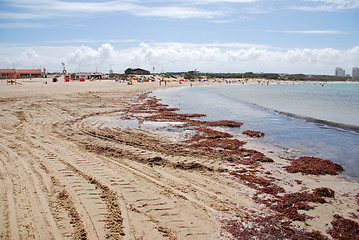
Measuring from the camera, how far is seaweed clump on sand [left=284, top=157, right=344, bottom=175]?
7.70m

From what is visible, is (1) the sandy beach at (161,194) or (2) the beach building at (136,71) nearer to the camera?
(1) the sandy beach at (161,194)

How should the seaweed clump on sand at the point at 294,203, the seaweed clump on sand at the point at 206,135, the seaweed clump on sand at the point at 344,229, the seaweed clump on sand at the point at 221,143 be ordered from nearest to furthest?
the seaweed clump on sand at the point at 344,229, the seaweed clump on sand at the point at 294,203, the seaweed clump on sand at the point at 221,143, the seaweed clump on sand at the point at 206,135

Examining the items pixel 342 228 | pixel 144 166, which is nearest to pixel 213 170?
pixel 144 166

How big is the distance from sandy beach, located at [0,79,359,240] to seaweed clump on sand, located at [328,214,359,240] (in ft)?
0.06

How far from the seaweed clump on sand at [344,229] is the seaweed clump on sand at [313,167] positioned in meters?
2.74

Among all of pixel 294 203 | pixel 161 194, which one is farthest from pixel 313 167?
pixel 161 194

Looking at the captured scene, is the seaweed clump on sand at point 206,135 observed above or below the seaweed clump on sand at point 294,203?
above

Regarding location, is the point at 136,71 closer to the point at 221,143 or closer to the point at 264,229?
the point at 221,143

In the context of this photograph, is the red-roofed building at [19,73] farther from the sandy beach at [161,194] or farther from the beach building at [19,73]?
the sandy beach at [161,194]

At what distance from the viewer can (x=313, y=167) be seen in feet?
26.3

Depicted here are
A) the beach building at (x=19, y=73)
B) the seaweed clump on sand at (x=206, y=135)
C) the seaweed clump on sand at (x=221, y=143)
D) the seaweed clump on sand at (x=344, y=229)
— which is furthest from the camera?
the beach building at (x=19, y=73)

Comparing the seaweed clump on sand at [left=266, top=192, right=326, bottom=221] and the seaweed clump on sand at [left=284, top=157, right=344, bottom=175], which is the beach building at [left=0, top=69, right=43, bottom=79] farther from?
the seaweed clump on sand at [left=266, top=192, right=326, bottom=221]

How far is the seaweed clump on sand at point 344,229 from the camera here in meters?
4.49

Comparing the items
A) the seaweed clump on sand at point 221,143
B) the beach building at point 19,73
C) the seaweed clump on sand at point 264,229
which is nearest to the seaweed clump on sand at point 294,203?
the seaweed clump on sand at point 264,229
